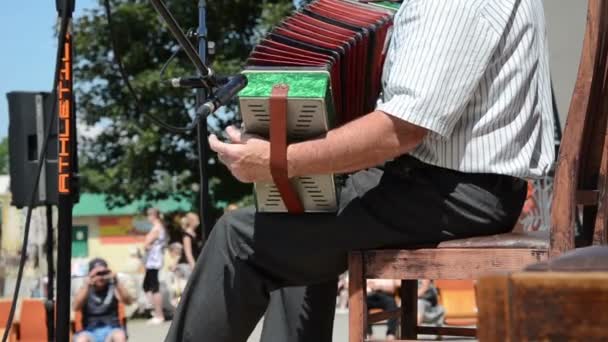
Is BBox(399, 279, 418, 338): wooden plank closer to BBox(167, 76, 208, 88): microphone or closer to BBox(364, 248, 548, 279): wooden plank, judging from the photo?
BBox(364, 248, 548, 279): wooden plank

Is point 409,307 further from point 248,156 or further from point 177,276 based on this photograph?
point 177,276

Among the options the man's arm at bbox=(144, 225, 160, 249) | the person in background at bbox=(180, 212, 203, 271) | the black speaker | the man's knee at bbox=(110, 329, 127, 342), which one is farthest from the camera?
the person in background at bbox=(180, 212, 203, 271)

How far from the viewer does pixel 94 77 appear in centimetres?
2167

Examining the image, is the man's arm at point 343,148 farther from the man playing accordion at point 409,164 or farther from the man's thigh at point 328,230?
the man's thigh at point 328,230

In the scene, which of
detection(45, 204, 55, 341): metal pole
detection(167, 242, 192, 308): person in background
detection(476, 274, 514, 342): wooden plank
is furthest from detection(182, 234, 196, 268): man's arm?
detection(476, 274, 514, 342): wooden plank

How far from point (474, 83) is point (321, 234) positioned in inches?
20.0

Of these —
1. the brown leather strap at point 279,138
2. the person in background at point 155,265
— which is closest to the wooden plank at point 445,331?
the brown leather strap at point 279,138

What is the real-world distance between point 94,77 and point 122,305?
13.2 meters

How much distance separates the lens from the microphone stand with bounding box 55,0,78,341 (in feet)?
10.3

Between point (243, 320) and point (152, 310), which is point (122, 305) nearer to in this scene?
point (152, 310)

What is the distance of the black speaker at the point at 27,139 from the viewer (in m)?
4.69

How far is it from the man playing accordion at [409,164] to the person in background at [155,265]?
11.2 m

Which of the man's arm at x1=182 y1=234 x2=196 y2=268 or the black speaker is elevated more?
the black speaker

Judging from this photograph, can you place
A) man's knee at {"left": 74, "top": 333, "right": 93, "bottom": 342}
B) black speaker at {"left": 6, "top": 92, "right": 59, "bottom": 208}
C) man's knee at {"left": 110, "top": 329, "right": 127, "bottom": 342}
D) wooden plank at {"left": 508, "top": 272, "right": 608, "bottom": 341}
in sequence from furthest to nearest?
man's knee at {"left": 110, "top": 329, "right": 127, "bottom": 342}, man's knee at {"left": 74, "top": 333, "right": 93, "bottom": 342}, black speaker at {"left": 6, "top": 92, "right": 59, "bottom": 208}, wooden plank at {"left": 508, "top": 272, "right": 608, "bottom": 341}
